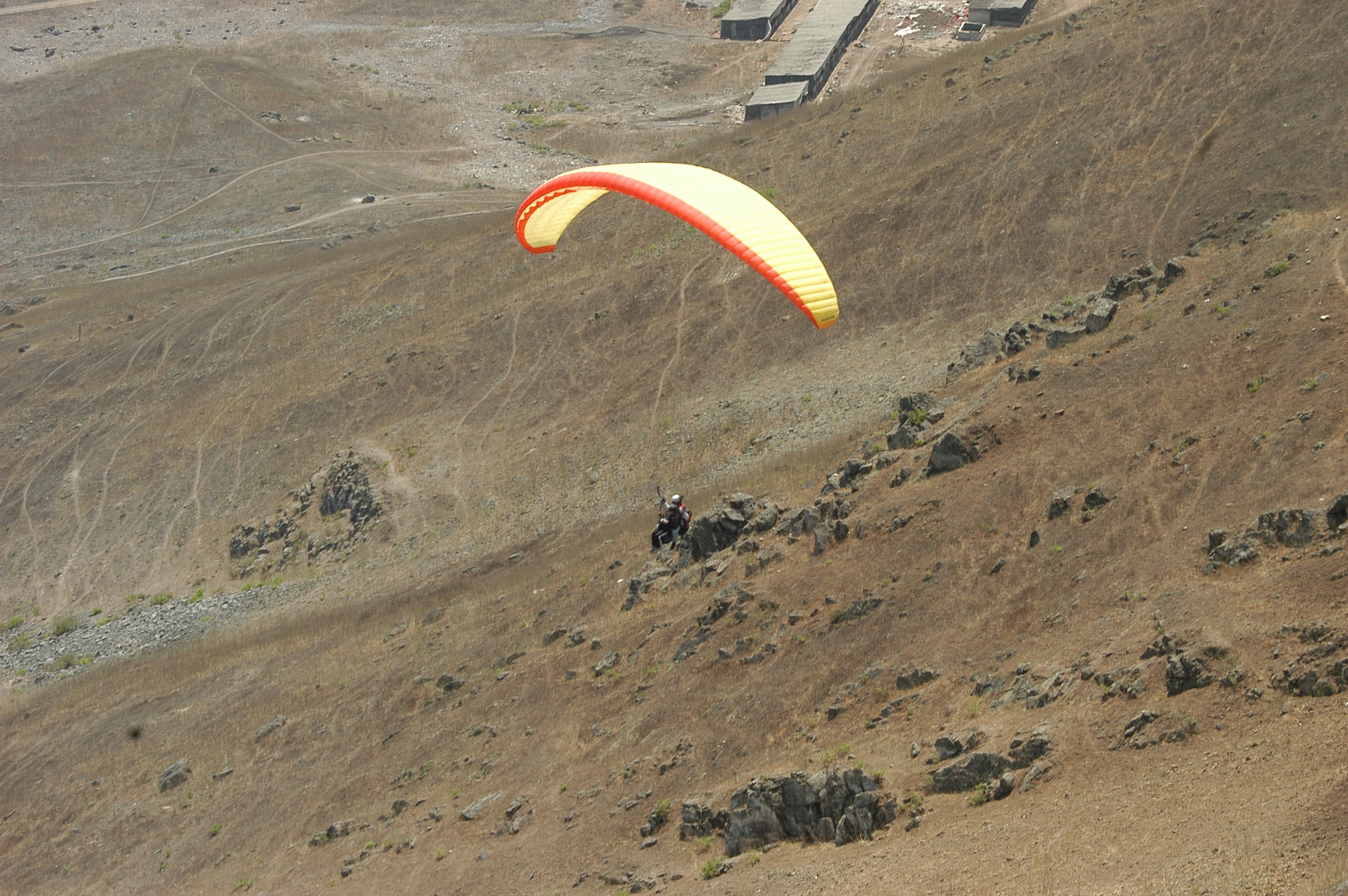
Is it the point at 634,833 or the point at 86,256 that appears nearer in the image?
the point at 634,833

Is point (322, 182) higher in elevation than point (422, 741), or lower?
higher

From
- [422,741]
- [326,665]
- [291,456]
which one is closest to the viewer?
[422,741]

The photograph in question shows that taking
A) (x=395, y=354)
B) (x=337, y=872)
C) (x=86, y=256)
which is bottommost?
(x=337, y=872)

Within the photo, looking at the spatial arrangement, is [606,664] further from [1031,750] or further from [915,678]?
[1031,750]

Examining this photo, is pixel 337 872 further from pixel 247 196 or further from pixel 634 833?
pixel 247 196

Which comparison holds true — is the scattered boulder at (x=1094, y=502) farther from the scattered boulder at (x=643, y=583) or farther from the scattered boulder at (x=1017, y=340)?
the scattered boulder at (x=643, y=583)

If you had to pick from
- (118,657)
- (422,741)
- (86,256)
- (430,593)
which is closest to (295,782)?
(422,741)

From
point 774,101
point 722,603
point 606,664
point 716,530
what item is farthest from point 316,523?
point 774,101

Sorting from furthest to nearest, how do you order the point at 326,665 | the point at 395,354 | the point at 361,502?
the point at 395,354
the point at 361,502
the point at 326,665
